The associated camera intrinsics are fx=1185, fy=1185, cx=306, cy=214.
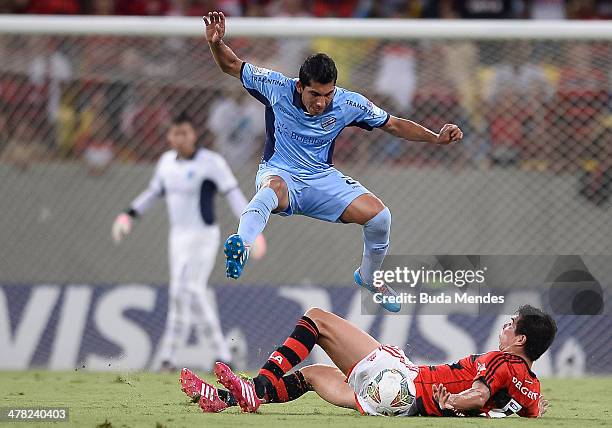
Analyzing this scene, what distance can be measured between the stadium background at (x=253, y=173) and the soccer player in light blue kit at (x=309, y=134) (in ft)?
12.0

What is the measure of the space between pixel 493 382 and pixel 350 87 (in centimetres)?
606

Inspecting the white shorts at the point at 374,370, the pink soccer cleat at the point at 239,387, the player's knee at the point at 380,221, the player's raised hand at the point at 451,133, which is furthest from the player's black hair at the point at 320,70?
the pink soccer cleat at the point at 239,387

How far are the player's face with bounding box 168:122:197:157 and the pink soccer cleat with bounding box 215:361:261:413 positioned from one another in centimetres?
529

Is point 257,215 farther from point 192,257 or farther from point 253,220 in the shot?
point 192,257

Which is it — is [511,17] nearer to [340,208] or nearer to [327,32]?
[327,32]

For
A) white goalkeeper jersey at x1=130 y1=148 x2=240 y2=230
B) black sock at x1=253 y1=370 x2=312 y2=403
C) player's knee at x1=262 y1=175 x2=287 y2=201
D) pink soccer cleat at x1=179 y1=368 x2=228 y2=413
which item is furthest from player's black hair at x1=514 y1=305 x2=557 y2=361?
white goalkeeper jersey at x1=130 y1=148 x2=240 y2=230

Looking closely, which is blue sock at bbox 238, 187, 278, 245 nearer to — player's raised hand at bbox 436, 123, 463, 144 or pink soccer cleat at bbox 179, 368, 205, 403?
pink soccer cleat at bbox 179, 368, 205, 403

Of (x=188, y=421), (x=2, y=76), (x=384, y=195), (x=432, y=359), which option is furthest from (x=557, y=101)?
(x=188, y=421)

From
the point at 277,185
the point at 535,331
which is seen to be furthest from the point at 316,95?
the point at 535,331

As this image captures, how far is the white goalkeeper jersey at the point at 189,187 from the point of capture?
40.3 ft

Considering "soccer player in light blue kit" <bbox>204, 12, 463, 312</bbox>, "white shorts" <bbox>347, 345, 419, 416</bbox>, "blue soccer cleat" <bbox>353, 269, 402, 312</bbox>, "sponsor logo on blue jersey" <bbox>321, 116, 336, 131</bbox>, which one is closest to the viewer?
"white shorts" <bbox>347, 345, 419, 416</bbox>

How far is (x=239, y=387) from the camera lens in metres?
7.10

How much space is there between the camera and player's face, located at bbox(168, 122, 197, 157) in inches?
483

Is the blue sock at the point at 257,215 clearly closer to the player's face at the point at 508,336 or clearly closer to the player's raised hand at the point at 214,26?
the player's raised hand at the point at 214,26
